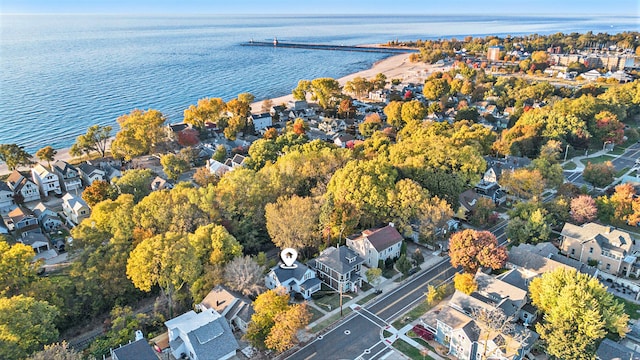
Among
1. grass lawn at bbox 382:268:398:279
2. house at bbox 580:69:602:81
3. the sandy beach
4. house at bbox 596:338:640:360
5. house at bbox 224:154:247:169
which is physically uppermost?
the sandy beach

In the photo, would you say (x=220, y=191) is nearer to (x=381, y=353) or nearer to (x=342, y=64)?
(x=381, y=353)

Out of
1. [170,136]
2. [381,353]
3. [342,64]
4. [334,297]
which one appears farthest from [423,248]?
[342,64]

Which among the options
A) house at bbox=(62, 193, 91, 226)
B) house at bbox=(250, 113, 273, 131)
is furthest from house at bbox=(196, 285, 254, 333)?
house at bbox=(250, 113, 273, 131)

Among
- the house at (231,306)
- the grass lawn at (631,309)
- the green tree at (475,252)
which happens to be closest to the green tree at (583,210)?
the grass lawn at (631,309)

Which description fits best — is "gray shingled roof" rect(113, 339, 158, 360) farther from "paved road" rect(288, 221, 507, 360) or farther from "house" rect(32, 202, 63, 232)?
"house" rect(32, 202, 63, 232)

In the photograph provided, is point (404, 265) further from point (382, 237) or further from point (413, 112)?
point (413, 112)

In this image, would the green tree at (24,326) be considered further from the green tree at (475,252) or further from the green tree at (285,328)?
the green tree at (475,252)

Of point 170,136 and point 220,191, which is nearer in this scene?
point 220,191
